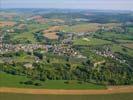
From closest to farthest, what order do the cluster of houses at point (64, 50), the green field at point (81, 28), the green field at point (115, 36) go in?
the cluster of houses at point (64, 50) → the green field at point (115, 36) → the green field at point (81, 28)

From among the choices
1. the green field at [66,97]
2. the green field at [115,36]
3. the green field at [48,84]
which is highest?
the green field at [115,36]

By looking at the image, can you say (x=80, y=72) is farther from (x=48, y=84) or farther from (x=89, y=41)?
(x=89, y=41)

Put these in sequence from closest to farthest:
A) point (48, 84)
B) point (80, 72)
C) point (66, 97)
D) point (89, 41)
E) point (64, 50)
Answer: point (66, 97), point (48, 84), point (80, 72), point (64, 50), point (89, 41)

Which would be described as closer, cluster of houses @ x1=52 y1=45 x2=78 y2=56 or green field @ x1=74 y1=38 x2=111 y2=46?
cluster of houses @ x1=52 y1=45 x2=78 y2=56

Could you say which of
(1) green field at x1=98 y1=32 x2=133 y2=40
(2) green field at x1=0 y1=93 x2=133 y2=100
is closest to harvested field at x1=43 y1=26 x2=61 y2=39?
(1) green field at x1=98 y1=32 x2=133 y2=40

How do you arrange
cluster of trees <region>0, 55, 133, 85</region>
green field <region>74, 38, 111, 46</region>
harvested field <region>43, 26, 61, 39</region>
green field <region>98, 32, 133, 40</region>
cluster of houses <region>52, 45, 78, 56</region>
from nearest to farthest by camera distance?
cluster of trees <region>0, 55, 133, 85</region>
cluster of houses <region>52, 45, 78, 56</region>
green field <region>74, 38, 111, 46</region>
green field <region>98, 32, 133, 40</region>
harvested field <region>43, 26, 61, 39</region>

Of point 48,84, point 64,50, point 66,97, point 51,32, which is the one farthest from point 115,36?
point 66,97

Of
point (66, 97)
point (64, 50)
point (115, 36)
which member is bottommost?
point (66, 97)

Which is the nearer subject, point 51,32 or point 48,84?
point 48,84

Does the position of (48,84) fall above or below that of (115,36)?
below

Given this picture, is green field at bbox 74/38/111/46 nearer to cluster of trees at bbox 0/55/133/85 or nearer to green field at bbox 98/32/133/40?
green field at bbox 98/32/133/40

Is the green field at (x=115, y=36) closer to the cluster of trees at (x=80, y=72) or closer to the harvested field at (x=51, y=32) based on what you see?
the harvested field at (x=51, y=32)

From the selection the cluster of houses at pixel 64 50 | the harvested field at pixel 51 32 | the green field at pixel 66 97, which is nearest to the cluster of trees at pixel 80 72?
the green field at pixel 66 97

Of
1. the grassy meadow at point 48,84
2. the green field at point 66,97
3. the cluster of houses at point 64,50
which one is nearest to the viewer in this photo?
the green field at point 66,97
